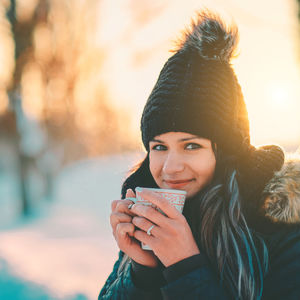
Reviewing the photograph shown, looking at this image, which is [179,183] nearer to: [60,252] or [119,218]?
[119,218]

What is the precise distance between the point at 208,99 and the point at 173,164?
363 millimetres

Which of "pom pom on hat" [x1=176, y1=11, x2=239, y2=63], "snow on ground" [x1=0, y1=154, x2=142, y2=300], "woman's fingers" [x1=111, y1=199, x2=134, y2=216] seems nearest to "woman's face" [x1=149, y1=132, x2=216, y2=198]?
"woman's fingers" [x1=111, y1=199, x2=134, y2=216]

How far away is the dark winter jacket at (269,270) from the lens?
119 centimetres

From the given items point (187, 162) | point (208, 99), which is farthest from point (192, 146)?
point (208, 99)

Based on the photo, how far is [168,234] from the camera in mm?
1243

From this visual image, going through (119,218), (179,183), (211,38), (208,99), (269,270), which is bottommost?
(269,270)

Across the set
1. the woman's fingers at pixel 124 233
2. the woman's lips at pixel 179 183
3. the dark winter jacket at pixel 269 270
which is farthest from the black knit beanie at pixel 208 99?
the woman's fingers at pixel 124 233

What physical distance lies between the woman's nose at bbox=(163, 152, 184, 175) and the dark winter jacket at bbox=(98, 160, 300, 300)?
413mm

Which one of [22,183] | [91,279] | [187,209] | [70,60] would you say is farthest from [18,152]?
[187,209]

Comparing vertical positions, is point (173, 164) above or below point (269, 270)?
above

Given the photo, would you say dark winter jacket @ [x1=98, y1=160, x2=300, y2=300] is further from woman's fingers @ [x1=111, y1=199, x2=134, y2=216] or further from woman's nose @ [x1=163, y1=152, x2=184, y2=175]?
woman's nose @ [x1=163, y1=152, x2=184, y2=175]

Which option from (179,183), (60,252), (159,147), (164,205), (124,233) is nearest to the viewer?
(164,205)

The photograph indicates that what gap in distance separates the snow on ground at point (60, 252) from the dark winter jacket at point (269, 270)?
82 cm

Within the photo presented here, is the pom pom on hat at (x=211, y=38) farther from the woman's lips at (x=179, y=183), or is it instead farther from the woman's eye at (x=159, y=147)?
the woman's lips at (x=179, y=183)
